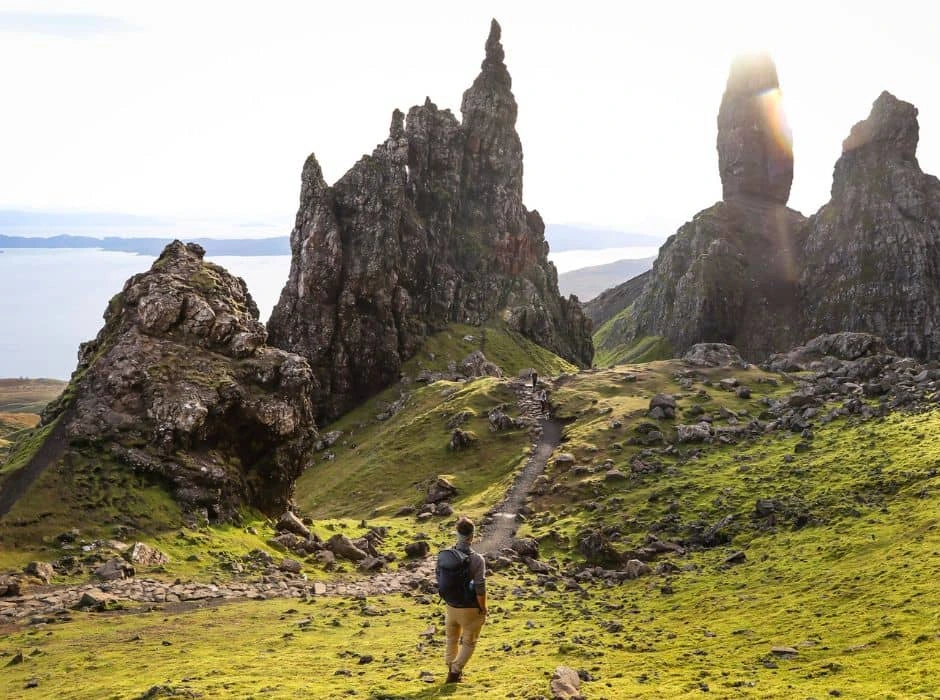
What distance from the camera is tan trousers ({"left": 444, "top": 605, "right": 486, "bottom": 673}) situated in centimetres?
2256

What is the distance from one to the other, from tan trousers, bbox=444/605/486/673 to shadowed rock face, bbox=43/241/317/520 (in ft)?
92.3

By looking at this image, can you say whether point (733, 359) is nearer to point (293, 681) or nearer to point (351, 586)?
point (351, 586)

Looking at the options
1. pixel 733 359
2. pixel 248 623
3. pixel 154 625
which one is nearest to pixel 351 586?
pixel 248 623

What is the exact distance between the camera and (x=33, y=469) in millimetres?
42938

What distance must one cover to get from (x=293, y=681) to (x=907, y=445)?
53.3m

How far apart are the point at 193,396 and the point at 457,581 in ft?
108

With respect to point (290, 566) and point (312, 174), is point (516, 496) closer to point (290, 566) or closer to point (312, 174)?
point (290, 566)

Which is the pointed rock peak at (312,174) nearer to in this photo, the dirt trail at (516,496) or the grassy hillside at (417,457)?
the grassy hillside at (417,457)

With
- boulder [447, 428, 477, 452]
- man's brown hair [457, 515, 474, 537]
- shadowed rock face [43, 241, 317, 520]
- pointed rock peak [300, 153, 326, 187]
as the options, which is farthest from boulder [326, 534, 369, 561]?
pointed rock peak [300, 153, 326, 187]

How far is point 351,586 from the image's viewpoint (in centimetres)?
4319

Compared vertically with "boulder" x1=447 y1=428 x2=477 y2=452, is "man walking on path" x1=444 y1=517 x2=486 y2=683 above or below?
above

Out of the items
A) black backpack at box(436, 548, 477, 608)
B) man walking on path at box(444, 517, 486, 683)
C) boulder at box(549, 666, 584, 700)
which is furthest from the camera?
black backpack at box(436, 548, 477, 608)

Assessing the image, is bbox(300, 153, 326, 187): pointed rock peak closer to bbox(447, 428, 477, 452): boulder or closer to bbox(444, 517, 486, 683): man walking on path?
bbox(447, 428, 477, 452): boulder

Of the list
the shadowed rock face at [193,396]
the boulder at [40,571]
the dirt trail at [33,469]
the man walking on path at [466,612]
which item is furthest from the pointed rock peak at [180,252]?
the man walking on path at [466,612]
